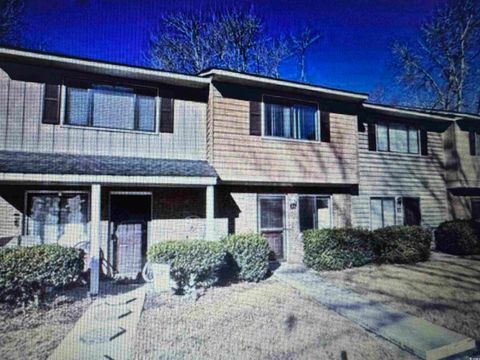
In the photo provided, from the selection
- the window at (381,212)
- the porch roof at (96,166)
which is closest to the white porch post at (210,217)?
the porch roof at (96,166)

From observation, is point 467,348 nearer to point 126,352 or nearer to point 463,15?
point 126,352

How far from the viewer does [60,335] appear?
4.45 meters

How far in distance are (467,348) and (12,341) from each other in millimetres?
6224

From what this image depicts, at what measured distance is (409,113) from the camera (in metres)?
11.6

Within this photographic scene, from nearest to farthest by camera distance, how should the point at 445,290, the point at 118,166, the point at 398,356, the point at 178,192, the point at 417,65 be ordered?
the point at 398,356 → the point at 445,290 → the point at 118,166 → the point at 178,192 → the point at 417,65

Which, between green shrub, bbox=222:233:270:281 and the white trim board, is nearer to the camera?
the white trim board

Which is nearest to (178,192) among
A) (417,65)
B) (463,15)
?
(463,15)

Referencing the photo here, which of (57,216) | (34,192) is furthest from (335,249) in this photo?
(34,192)

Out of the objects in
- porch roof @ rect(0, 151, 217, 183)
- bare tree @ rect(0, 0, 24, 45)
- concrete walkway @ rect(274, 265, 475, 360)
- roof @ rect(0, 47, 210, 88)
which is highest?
bare tree @ rect(0, 0, 24, 45)

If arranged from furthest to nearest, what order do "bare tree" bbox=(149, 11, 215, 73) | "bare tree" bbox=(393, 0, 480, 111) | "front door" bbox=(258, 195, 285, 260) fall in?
"bare tree" bbox=(149, 11, 215, 73), "bare tree" bbox=(393, 0, 480, 111), "front door" bbox=(258, 195, 285, 260)

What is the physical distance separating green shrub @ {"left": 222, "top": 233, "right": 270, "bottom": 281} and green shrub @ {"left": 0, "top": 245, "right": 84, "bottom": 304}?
3285 millimetres

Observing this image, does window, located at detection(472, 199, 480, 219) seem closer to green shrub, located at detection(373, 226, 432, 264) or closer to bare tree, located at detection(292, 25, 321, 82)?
green shrub, located at detection(373, 226, 432, 264)

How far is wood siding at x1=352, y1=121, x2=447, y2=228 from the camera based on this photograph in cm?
1080

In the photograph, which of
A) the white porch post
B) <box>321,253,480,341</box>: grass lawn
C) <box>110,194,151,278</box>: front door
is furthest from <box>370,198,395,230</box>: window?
<box>110,194,151,278</box>: front door
